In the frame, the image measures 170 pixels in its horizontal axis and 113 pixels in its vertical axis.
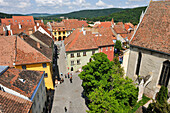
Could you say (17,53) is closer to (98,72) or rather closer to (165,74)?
(98,72)

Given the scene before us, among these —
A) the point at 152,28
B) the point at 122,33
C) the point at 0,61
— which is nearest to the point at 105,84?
the point at 152,28

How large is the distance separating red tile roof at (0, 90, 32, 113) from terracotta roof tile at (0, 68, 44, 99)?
0.82 meters

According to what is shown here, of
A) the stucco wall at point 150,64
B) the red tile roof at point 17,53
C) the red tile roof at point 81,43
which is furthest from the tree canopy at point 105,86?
the red tile roof at point 81,43

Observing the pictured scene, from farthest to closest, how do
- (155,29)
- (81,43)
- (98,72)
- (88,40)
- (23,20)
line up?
(23,20)
(88,40)
(81,43)
(155,29)
(98,72)

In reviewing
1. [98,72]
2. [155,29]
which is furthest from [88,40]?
[155,29]

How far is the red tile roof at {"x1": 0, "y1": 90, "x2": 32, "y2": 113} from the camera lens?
454 inches

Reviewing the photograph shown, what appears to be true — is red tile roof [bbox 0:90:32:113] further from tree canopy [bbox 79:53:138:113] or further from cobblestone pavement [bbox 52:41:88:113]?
cobblestone pavement [bbox 52:41:88:113]

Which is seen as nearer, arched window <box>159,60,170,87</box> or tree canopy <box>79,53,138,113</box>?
tree canopy <box>79,53,138,113</box>

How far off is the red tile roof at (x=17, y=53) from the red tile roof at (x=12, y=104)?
10.3 m

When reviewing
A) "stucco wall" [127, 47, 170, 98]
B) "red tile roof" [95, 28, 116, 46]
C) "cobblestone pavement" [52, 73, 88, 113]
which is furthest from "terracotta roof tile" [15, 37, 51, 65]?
"red tile roof" [95, 28, 116, 46]

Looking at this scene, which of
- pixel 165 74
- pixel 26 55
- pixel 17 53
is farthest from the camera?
pixel 26 55

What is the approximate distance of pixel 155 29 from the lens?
20031mm

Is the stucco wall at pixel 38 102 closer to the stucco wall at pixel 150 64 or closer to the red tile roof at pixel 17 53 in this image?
the red tile roof at pixel 17 53

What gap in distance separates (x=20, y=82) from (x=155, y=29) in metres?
22.4
